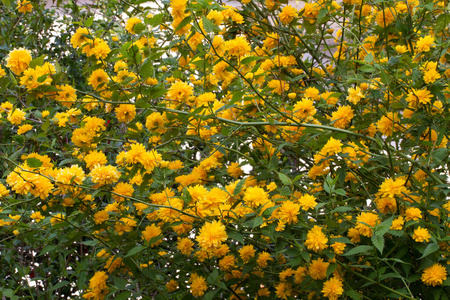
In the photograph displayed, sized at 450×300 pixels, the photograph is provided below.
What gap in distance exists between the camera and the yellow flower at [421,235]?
1281 millimetres

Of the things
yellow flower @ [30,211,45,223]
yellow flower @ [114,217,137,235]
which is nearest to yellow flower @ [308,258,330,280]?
yellow flower @ [114,217,137,235]

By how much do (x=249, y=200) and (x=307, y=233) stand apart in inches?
8.0

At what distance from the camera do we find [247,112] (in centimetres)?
165

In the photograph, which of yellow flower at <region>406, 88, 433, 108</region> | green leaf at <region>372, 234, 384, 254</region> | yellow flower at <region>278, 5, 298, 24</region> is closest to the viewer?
green leaf at <region>372, 234, 384, 254</region>

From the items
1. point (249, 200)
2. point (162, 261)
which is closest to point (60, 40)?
point (162, 261)

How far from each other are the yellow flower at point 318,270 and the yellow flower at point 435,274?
267 mm

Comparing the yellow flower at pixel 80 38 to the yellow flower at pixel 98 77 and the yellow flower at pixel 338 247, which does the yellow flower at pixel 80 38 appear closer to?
the yellow flower at pixel 98 77

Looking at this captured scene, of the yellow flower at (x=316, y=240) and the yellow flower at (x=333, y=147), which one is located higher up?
the yellow flower at (x=333, y=147)

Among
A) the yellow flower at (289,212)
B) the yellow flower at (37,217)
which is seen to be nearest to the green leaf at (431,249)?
the yellow flower at (289,212)

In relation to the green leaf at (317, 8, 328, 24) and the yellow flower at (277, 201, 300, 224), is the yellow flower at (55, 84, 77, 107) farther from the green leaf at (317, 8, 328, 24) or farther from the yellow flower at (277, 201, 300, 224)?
the green leaf at (317, 8, 328, 24)

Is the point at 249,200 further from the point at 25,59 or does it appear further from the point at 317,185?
the point at 25,59

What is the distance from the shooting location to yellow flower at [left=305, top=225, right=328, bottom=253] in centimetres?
125

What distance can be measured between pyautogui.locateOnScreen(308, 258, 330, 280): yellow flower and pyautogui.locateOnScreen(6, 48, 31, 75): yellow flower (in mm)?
1062

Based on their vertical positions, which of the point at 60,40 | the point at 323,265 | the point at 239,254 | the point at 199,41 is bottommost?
the point at 323,265
